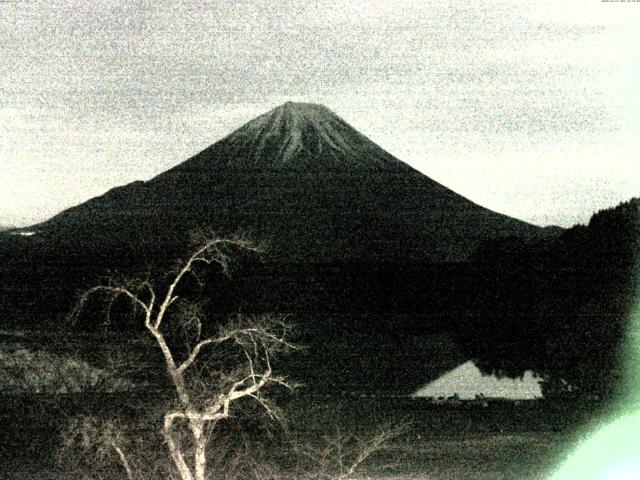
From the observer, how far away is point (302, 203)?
408 feet

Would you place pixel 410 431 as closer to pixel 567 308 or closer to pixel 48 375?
pixel 48 375

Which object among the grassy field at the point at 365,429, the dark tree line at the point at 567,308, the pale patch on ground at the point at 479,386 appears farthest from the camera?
the pale patch on ground at the point at 479,386

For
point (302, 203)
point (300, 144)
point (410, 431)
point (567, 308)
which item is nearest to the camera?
point (410, 431)

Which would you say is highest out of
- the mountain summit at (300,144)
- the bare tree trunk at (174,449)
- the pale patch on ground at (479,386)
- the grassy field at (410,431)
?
the mountain summit at (300,144)

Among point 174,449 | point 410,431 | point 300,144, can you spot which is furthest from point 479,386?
point 300,144

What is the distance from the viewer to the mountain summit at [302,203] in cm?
11106

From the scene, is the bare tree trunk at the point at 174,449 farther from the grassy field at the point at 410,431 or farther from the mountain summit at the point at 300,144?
the mountain summit at the point at 300,144

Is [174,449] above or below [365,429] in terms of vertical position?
above

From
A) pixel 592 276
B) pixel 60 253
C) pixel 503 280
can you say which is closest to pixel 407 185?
pixel 60 253

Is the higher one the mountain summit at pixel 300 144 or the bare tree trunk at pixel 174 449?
the mountain summit at pixel 300 144

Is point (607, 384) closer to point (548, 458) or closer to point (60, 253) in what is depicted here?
point (548, 458)

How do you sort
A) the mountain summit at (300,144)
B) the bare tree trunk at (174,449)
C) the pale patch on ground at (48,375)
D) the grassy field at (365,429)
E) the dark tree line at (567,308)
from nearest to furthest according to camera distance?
the bare tree trunk at (174,449) < the grassy field at (365,429) < the pale patch on ground at (48,375) < the dark tree line at (567,308) < the mountain summit at (300,144)

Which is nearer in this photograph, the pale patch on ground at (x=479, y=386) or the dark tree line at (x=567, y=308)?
the dark tree line at (x=567, y=308)

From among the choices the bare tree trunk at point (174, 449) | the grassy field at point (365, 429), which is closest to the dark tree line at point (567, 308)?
the grassy field at point (365, 429)
